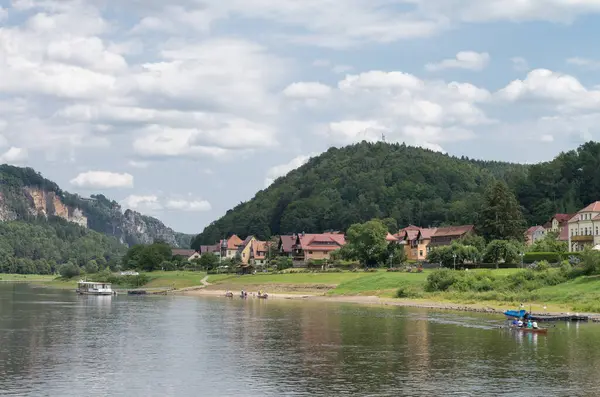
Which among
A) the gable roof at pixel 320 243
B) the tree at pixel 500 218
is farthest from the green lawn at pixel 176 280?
the tree at pixel 500 218

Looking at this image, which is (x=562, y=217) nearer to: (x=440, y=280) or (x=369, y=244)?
(x=369, y=244)

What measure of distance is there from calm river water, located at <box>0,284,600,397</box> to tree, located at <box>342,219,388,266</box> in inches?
2490

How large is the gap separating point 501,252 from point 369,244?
3377cm

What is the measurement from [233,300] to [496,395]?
8439 cm

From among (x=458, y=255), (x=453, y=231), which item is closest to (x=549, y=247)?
(x=458, y=255)

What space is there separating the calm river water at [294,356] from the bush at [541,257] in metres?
39.9

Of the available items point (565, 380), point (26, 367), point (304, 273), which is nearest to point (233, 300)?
point (304, 273)

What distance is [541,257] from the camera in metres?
123

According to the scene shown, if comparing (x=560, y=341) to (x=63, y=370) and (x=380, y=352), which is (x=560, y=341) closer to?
(x=380, y=352)

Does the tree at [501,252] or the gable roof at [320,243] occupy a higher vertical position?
the gable roof at [320,243]

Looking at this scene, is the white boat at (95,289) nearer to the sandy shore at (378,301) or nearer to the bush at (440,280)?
the sandy shore at (378,301)

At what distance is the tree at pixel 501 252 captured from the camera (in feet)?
415

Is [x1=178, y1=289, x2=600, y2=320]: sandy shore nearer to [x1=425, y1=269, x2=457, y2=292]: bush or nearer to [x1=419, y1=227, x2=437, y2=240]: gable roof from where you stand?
[x1=425, y1=269, x2=457, y2=292]: bush

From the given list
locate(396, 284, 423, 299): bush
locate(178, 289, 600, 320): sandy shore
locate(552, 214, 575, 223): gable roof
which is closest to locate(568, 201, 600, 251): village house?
locate(552, 214, 575, 223): gable roof
